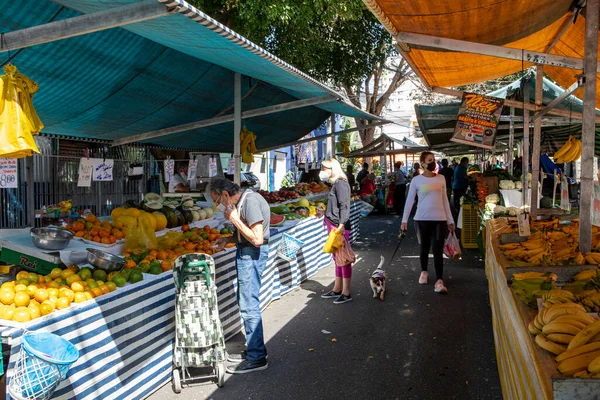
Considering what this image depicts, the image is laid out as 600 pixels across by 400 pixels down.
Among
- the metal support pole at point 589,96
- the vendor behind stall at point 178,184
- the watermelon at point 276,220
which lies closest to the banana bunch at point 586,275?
the metal support pole at point 589,96

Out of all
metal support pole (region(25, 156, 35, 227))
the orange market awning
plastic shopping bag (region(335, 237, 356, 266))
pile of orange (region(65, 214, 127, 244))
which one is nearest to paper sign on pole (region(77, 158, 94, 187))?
pile of orange (region(65, 214, 127, 244))

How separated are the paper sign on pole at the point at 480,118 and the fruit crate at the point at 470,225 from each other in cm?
297

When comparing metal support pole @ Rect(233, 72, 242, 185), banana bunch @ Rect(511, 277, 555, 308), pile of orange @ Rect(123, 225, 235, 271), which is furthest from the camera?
metal support pole @ Rect(233, 72, 242, 185)

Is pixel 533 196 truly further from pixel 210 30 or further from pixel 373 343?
pixel 210 30

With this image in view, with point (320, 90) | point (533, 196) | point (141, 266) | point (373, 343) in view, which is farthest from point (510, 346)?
point (320, 90)

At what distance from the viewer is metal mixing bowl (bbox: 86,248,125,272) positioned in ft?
14.7

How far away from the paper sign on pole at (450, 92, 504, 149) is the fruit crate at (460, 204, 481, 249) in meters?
2.97

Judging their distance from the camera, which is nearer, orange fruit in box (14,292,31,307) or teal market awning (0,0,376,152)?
orange fruit in box (14,292,31,307)

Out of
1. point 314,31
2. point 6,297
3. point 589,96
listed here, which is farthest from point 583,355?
point 314,31

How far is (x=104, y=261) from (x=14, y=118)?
4.84ft

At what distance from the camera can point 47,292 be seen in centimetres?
367

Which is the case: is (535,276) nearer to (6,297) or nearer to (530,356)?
(530,356)

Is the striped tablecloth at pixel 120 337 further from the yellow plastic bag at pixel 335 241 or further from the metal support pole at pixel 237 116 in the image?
the metal support pole at pixel 237 116

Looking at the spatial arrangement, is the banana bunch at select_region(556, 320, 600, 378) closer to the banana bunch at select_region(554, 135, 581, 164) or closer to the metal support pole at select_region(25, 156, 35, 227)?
the banana bunch at select_region(554, 135, 581, 164)
